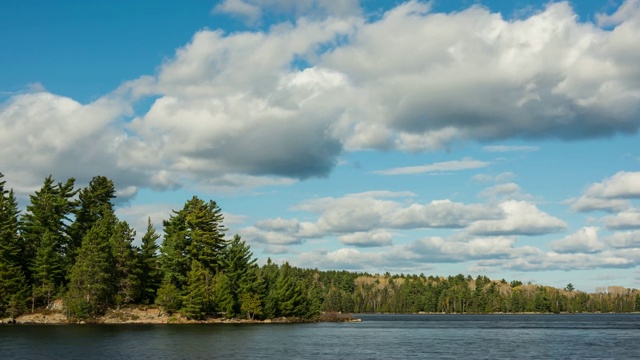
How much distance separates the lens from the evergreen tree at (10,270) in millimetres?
123188

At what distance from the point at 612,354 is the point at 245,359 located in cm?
4277

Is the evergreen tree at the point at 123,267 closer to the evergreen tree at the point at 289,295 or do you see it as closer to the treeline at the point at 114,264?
the treeline at the point at 114,264

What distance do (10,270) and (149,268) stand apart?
29054 millimetres

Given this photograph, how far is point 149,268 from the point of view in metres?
143

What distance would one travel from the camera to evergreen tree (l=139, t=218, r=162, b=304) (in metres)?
140

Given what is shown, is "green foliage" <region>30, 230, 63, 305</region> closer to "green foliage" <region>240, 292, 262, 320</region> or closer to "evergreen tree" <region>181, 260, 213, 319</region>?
"evergreen tree" <region>181, 260, 213, 319</region>

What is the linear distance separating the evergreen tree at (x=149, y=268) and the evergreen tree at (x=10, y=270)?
24.1 metres

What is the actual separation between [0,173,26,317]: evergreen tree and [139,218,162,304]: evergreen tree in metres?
24.1

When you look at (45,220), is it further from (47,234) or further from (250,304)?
(250,304)

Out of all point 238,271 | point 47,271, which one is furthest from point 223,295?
point 47,271

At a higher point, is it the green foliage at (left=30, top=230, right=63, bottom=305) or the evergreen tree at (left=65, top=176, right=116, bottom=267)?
the evergreen tree at (left=65, top=176, right=116, bottom=267)

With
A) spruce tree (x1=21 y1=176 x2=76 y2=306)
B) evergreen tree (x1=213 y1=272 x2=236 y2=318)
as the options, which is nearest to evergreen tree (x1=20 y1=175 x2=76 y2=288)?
spruce tree (x1=21 y1=176 x2=76 y2=306)

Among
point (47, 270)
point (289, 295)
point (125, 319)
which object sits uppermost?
point (47, 270)

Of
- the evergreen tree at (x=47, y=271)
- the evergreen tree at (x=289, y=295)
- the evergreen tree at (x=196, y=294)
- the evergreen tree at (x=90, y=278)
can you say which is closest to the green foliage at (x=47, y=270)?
the evergreen tree at (x=47, y=271)
